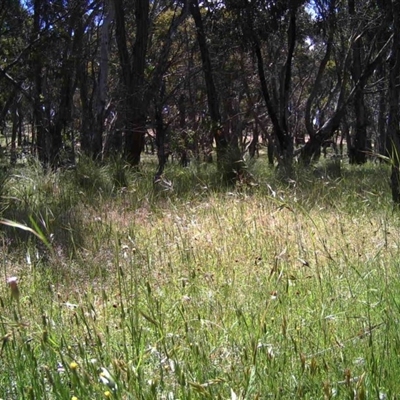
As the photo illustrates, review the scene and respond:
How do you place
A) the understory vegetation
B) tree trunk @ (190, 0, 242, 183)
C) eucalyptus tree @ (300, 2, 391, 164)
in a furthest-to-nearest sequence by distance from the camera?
eucalyptus tree @ (300, 2, 391, 164) < tree trunk @ (190, 0, 242, 183) < the understory vegetation

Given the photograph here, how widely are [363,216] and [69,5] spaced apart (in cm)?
1271

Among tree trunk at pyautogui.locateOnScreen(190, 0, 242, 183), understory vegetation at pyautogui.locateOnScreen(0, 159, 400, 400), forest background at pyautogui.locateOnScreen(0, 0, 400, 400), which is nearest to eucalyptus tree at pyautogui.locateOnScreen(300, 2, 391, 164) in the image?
forest background at pyautogui.locateOnScreen(0, 0, 400, 400)

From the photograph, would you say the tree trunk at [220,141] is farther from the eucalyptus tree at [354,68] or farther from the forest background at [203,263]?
the eucalyptus tree at [354,68]

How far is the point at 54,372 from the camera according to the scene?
6.00ft

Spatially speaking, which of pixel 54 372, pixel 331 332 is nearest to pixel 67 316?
pixel 54 372

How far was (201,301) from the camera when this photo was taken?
2811 millimetres

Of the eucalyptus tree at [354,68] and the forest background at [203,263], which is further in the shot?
the eucalyptus tree at [354,68]

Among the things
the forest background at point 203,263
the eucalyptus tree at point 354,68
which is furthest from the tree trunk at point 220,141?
the eucalyptus tree at point 354,68

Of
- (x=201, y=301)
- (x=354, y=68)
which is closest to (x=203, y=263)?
(x=201, y=301)

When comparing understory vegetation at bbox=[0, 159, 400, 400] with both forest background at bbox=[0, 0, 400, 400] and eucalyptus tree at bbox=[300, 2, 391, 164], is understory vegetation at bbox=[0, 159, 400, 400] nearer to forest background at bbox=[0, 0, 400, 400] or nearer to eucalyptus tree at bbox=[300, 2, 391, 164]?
forest background at bbox=[0, 0, 400, 400]

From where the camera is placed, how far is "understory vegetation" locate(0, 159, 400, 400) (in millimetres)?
1718

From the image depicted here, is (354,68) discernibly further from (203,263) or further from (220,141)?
(203,263)

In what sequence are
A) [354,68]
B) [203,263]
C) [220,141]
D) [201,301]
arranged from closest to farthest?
[201,301], [203,263], [220,141], [354,68]

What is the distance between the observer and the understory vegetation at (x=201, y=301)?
172 cm
